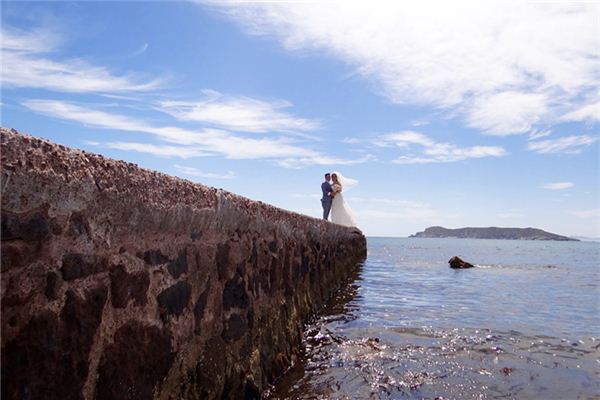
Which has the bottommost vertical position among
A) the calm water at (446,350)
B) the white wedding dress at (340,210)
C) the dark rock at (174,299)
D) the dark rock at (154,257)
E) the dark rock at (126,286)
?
the calm water at (446,350)

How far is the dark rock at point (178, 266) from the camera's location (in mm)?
2352

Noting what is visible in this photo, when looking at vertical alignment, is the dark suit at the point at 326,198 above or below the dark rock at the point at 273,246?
above

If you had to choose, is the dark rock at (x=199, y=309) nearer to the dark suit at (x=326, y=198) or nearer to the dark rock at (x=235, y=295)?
the dark rock at (x=235, y=295)

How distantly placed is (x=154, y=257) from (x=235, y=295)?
111 centimetres

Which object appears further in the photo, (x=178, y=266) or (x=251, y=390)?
(x=251, y=390)

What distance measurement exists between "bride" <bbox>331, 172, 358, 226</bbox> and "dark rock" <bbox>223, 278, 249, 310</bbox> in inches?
461

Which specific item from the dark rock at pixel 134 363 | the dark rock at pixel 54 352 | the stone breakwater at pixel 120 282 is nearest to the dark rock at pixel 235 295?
the stone breakwater at pixel 120 282

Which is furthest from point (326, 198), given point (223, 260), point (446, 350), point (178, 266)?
point (178, 266)

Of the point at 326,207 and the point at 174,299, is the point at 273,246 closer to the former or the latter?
the point at 174,299

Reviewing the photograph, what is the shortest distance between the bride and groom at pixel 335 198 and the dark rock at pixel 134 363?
12884mm

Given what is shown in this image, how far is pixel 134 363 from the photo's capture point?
1997 mm

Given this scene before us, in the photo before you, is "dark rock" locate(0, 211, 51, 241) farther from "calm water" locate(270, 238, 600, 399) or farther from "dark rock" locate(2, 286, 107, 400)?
"calm water" locate(270, 238, 600, 399)

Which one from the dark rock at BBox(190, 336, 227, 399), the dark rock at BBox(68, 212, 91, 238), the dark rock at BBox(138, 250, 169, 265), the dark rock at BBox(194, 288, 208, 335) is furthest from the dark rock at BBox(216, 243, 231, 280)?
the dark rock at BBox(68, 212, 91, 238)

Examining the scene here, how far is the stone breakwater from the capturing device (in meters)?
1.44
